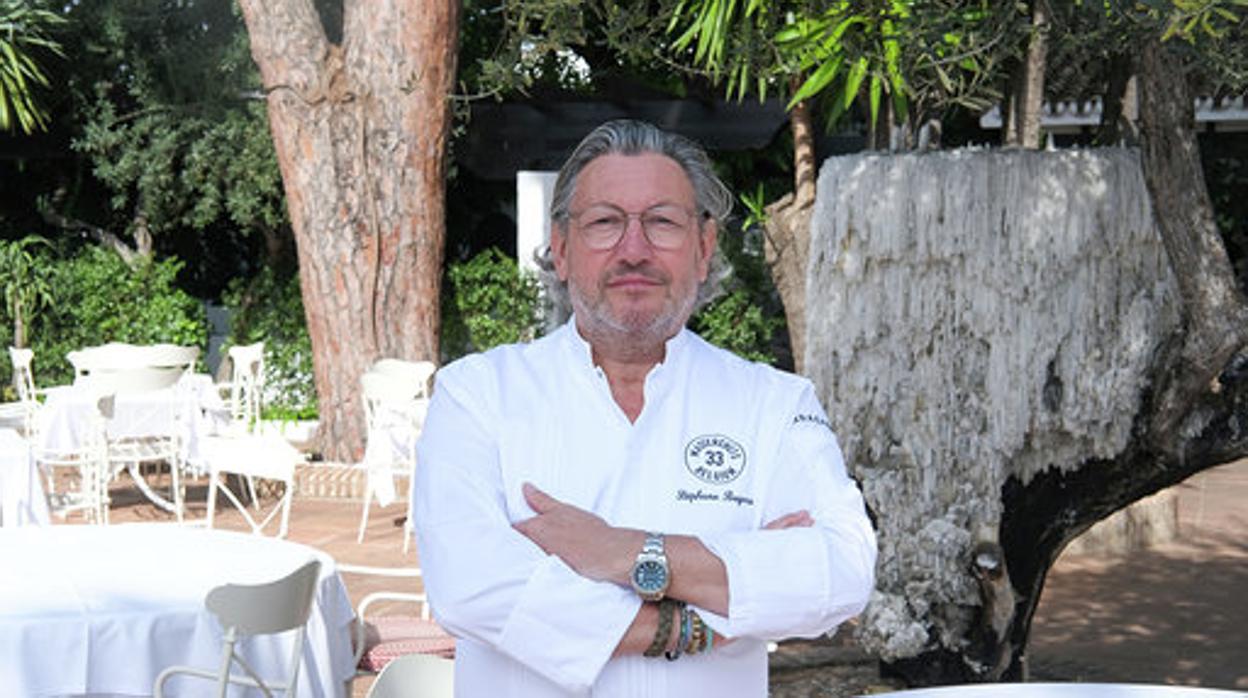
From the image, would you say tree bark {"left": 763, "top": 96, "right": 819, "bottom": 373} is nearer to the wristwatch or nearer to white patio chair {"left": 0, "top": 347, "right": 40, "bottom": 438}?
white patio chair {"left": 0, "top": 347, "right": 40, "bottom": 438}

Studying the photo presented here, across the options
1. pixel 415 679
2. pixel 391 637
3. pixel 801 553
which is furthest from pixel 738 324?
pixel 801 553

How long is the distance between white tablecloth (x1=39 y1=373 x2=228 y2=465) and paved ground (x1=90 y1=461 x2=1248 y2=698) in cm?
50

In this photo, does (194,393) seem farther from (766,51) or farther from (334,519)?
(766,51)

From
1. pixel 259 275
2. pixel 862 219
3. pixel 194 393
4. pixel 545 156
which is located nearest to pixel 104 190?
pixel 259 275

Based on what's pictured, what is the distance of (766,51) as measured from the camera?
13.4 feet

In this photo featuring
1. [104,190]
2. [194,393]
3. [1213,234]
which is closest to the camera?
[1213,234]

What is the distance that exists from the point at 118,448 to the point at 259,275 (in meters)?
6.10

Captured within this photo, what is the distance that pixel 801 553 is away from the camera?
1.96 meters

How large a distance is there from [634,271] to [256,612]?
5.39ft

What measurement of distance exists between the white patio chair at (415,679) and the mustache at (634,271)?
1074 mm

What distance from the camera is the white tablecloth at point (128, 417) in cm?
930

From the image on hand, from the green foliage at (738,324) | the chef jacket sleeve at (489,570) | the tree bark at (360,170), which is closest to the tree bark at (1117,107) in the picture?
the chef jacket sleeve at (489,570)

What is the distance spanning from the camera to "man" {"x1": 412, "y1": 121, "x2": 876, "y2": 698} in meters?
1.93

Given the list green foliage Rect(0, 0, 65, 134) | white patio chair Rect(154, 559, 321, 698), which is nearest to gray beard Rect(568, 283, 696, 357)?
white patio chair Rect(154, 559, 321, 698)
